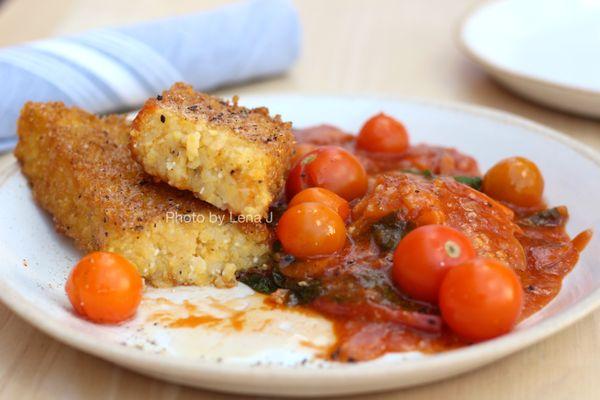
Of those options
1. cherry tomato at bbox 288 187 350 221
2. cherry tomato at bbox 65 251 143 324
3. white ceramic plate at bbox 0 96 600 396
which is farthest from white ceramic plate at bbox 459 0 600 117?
cherry tomato at bbox 65 251 143 324

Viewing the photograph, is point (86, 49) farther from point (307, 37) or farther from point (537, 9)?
point (537, 9)

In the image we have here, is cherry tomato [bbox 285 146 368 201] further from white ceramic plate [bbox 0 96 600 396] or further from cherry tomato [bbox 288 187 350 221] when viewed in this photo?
white ceramic plate [bbox 0 96 600 396]

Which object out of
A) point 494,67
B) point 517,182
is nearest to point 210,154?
point 517,182

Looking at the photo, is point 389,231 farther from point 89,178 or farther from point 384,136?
point 89,178

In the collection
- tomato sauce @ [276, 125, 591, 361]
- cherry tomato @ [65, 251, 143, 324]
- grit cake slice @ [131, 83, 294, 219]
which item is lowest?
cherry tomato @ [65, 251, 143, 324]

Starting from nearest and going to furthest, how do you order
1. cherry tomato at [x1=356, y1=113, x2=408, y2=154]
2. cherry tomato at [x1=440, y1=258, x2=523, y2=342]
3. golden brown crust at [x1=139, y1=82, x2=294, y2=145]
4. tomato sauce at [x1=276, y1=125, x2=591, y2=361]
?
cherry tomato at [x1=440, y1=258, x2=523, y2=342]
tomato sauce at [x1=276, y1=125, x2=591, y2=361]
golden brown crust at [x1=139, y1=82, x2=294, y2=145]
cherry tomato at [x1=356, y1=113, x2=408, y2=154]

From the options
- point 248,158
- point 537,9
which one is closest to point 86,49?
point 248,158
